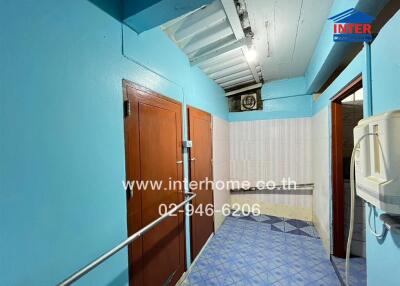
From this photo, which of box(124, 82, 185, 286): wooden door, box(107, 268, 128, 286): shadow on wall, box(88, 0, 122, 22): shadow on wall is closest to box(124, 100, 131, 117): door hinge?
box(124, 82, 185, 286): wooden door

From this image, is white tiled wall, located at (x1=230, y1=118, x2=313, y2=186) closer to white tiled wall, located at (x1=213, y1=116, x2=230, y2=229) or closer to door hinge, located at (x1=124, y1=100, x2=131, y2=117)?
white tiled wall, located at (x1=213, y1=116, x2=230, y2=229)

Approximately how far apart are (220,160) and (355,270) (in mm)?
2024

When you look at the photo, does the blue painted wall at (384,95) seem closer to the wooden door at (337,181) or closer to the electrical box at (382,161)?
the electrical box at (382,161)

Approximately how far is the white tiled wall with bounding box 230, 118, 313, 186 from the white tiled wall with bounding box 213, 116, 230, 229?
0.25 meters

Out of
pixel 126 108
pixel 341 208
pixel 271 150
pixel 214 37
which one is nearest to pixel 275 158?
pixel 271 150

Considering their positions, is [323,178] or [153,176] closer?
[153,176]

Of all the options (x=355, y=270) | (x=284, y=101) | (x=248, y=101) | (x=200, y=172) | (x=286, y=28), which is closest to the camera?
(x=286, y=28)

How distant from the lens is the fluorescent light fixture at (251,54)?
2091 millimetres

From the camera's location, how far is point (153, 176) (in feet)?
4.75

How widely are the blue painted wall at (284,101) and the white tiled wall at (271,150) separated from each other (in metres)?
0.11

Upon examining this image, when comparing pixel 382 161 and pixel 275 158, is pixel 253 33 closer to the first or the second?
pixel 382 161

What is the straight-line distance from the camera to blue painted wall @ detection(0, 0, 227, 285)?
67 centimetres

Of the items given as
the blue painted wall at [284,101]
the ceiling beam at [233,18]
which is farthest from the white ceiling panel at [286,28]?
the blue painted wall at [284,101]

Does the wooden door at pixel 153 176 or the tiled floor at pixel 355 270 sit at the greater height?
the wooden door at pixel 153 176
